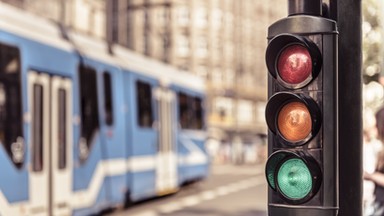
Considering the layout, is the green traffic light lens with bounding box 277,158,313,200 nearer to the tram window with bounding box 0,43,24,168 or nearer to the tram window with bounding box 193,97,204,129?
the tram window with bounding box 0,43,24,168

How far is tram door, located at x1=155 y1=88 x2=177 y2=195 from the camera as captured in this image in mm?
17719

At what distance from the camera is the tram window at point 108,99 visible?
Answer: 45.2 feet

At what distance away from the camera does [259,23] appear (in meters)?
87.7

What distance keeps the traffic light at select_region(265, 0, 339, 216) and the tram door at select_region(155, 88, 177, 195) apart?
48.8 feet

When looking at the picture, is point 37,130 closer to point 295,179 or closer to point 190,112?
point 295,179

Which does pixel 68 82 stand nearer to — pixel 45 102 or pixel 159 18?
pixel 45 102

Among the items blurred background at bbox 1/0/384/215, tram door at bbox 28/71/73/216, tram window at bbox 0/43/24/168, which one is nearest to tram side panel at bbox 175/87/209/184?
tram door at bbox 28/71/73/216

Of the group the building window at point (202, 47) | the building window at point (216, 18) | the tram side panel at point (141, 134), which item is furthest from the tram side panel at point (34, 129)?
the building window at point (216, 18)

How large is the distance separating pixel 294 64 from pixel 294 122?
0.20 meters

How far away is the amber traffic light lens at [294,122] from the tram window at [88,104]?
9527 mm

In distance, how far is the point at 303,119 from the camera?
2529 mm

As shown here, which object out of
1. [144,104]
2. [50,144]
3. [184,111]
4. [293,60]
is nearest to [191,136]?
[184,111]

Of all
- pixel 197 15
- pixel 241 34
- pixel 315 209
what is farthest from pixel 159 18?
pixel 315 209

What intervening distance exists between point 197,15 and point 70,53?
66396mm
